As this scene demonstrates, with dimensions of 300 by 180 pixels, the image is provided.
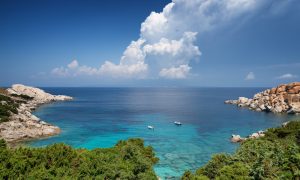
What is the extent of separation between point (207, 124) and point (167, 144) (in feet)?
91.8

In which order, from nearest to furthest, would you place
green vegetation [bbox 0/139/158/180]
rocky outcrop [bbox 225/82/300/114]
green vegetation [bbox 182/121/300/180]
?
green vegetation [bbox 0/139/158/180], green vegetation [bbox 182/121/300/180], rocky outcrop [bbox 225/82/300/114]

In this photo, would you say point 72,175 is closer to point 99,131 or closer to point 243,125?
point 99,131

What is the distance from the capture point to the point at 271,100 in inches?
4513

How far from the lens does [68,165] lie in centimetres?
2506

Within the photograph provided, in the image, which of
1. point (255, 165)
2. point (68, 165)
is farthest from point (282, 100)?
point (68, 165)

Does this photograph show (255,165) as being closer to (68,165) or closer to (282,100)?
(68,165)

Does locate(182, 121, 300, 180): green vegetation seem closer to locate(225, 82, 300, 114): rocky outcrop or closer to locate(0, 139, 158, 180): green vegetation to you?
locate(0, 139, 158, 180): green vegetation

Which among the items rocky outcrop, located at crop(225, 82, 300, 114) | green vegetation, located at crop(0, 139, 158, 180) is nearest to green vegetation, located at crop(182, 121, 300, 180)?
green vegetation, located at crop(0, 139, 158, 180)

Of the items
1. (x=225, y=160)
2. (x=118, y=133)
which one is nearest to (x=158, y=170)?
(x=225, y=160)

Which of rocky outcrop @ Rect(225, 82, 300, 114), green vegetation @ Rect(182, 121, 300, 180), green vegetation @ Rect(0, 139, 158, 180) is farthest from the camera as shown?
rocky outcrop @ Rect(225, 82, 300, 114)

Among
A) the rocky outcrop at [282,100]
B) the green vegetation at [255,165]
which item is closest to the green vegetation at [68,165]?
the green vegetation at [255,165]

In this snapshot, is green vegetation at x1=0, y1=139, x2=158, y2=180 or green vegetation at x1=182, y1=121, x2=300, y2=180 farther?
green vegetation at x1=182, y1=121, x2=300, y2=180

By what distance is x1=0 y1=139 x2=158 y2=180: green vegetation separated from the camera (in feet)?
71.8

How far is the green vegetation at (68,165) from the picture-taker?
71.8 feet
